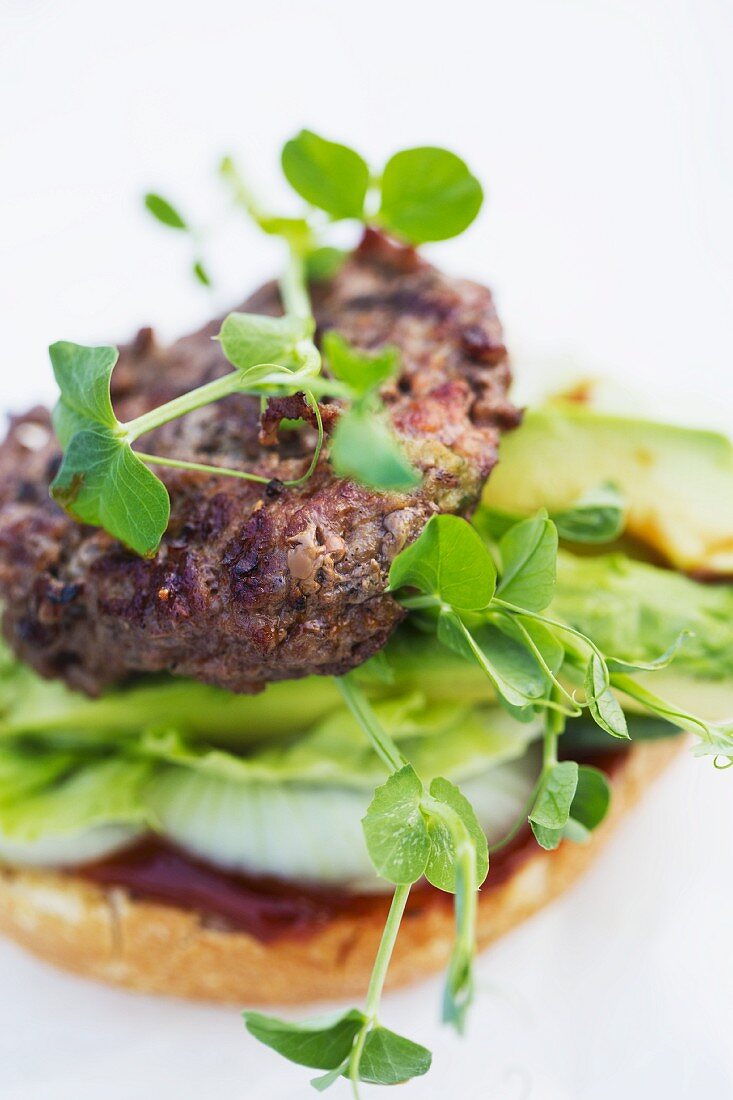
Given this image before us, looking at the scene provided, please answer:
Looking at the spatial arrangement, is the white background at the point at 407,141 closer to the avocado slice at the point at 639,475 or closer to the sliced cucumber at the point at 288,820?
the avocado slice at the point at 639,475

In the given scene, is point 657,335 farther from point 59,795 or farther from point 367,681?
point 59,795

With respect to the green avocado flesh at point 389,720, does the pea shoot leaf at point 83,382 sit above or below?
above

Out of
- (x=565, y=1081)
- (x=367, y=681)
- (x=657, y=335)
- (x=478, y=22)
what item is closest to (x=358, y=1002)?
(x=565, y=1081)

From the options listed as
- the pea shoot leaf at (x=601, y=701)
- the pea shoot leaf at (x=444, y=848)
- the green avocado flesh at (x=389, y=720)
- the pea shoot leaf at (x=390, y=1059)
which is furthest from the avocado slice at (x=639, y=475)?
the pea shoot leaf at (x=390, y=1059)

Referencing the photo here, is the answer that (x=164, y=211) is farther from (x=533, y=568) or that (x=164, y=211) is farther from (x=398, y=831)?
(x=398, y=831)

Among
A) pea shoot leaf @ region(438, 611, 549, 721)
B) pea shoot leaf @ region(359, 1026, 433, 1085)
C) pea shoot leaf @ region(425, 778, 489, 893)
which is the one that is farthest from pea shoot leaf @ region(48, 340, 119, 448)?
pea shoot leaf @ region(359, 1026, 433, 1085)
